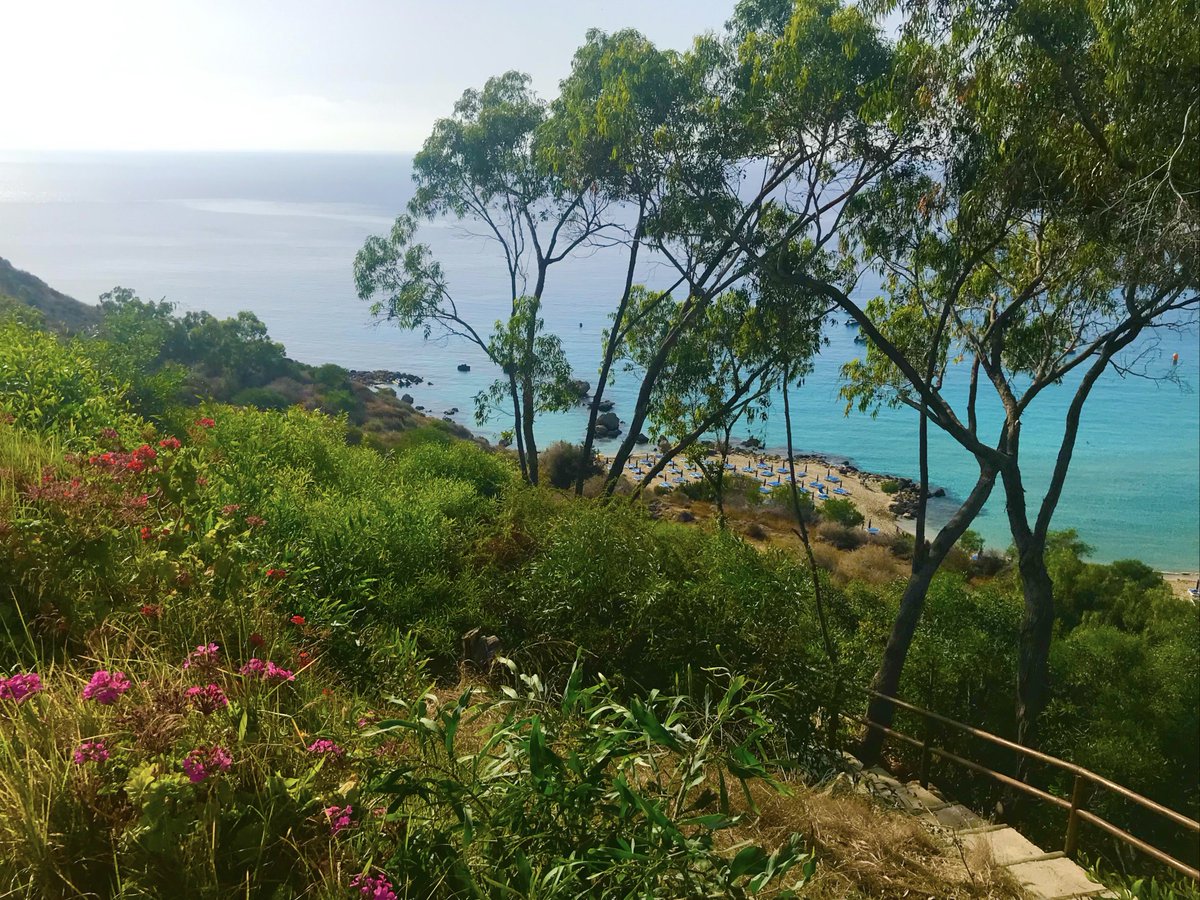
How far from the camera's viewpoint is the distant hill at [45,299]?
112 feet

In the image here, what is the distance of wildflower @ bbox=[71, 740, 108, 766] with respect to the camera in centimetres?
228

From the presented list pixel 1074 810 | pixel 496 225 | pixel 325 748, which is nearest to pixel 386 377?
pixel 496 225

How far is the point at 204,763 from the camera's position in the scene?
2281 millimetres

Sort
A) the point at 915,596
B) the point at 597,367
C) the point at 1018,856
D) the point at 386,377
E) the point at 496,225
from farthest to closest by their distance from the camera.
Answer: the point at 386,377, the point at 597,367, the point at 496,225, the point at 915,596, the point at 1018,856

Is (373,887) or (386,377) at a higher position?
(386,377)

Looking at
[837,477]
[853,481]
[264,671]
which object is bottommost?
[264,671]

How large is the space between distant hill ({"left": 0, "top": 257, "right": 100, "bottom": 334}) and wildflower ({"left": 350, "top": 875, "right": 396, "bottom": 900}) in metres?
37.0

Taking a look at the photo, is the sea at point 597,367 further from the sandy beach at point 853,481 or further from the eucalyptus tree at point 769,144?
the sandy beach at point 853,481

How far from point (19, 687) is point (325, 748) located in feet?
3.03

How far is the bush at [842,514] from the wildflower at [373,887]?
31.5m

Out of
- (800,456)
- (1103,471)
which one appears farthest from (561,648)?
(1103,471)

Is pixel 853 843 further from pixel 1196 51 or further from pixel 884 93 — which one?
pixel 884 93

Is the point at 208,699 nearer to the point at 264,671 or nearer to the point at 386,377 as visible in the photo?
the point at 264,671

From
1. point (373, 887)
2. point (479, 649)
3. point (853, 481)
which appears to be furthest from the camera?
point (853, 481)
